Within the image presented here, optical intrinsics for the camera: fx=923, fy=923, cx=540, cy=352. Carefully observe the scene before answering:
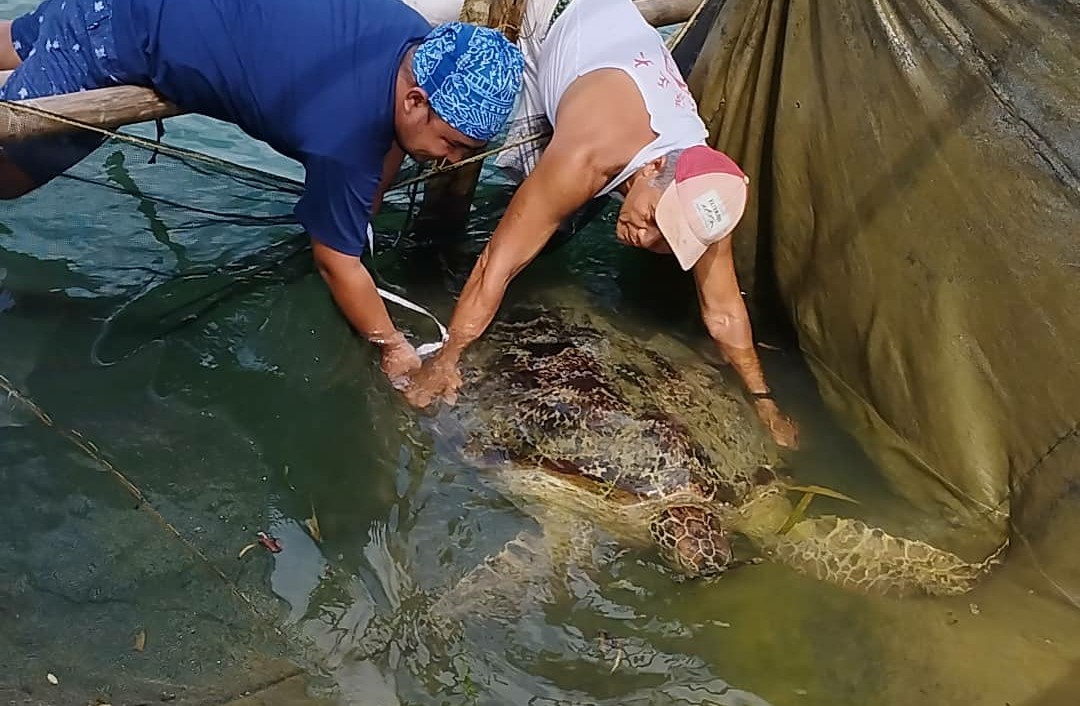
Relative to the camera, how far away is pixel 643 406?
2.86 m

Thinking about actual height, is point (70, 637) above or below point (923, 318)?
below

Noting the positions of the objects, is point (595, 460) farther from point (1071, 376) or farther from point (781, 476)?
point (1071, 376)

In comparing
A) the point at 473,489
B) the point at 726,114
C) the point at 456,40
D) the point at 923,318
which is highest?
the point at 456,40

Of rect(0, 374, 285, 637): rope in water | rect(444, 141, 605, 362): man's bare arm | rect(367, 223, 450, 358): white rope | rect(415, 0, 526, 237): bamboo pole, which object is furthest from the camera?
rect(415, 0, 526, 237): bamboo pole

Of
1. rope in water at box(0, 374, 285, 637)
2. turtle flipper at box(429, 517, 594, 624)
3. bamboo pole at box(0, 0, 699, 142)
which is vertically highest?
bamboo pole at box(0, 0, 699, 142)

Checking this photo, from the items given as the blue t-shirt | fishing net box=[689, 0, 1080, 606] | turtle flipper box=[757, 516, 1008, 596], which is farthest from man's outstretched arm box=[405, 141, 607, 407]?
turtle flipper box=[757, 516, 1008, 596]

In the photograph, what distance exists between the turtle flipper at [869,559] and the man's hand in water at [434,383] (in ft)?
3.43

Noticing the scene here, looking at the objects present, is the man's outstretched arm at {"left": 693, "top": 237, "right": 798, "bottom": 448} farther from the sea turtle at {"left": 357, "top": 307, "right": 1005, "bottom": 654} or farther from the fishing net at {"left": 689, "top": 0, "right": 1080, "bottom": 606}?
the fishing net at {"left": 689, "top": 0, "right": 1080, "bottom": 606}

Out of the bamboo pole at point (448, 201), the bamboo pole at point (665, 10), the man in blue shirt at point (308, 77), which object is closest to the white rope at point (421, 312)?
the bamboo pole at point (448, 201)

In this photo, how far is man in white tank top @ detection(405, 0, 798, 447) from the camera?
260 cm

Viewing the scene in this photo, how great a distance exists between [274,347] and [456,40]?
127 cm

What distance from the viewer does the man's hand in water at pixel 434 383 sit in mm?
2914

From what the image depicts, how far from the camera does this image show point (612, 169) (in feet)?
8.98

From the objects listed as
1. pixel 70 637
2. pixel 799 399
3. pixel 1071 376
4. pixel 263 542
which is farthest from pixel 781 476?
pixel 70 637
